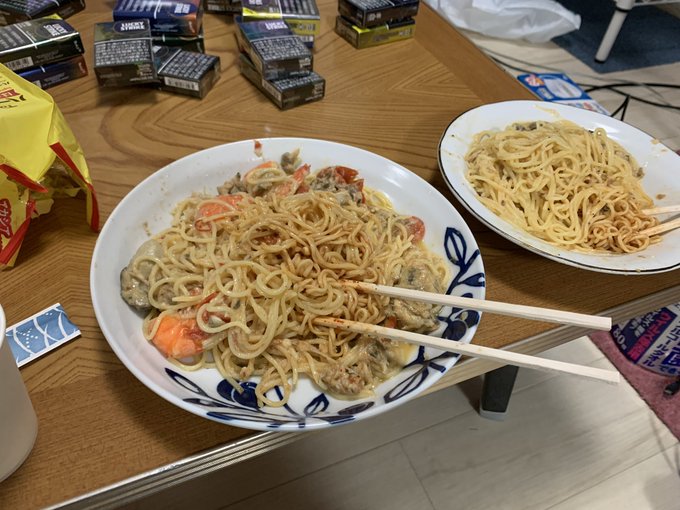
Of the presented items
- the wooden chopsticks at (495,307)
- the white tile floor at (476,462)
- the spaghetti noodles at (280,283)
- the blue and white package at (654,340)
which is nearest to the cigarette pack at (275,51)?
the spaghetti noodles at (280,283)

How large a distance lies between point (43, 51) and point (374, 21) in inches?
35.1

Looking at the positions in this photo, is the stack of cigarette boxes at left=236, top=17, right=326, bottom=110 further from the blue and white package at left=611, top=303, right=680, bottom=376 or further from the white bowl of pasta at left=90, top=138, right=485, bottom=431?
the blue and white package at left=611, top=303, right=680, bottom=376

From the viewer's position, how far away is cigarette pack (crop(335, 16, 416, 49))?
157 centimetres

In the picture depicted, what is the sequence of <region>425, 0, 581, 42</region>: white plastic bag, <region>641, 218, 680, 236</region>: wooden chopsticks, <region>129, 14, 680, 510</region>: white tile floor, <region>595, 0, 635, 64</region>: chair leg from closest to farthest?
<region>641, 218, 680, 236</region>: wooden chopsticks
<region>129, 14, 680, 510</region>: white tile floor
<region>595, 0, 635, 64</region>: chair leg
<region>425, 0, 581, 42</region>: white plastic bag

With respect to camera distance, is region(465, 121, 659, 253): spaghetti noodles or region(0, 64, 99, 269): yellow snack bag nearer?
region(0, 64, 99, 269): yellow snack bag

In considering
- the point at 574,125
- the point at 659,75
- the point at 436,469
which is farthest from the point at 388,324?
the point at 659,75

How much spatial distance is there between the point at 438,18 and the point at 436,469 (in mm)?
1454

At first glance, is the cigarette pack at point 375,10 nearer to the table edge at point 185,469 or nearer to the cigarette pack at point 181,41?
the cigarette pack at point 181,41

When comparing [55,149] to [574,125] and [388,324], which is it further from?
[574,125]

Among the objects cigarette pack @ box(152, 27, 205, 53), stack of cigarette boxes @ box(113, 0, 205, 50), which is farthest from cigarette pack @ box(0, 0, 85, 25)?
cigarette pack @ box(152, 27, 205, 53)

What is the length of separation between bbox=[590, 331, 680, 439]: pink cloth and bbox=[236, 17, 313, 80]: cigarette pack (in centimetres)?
144

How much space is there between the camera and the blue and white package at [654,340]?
1674 mm

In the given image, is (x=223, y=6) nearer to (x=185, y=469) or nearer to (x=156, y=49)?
(x=156, y=49)

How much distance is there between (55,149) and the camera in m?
0.91
